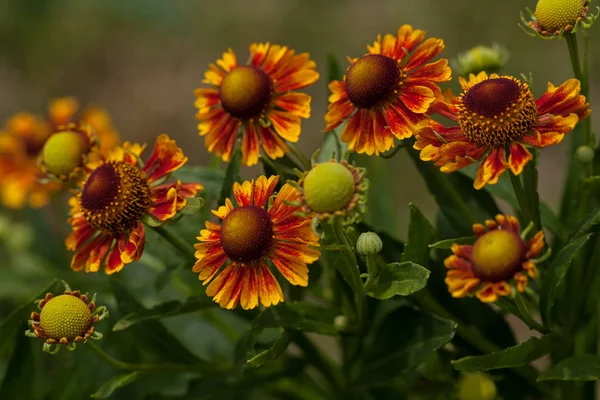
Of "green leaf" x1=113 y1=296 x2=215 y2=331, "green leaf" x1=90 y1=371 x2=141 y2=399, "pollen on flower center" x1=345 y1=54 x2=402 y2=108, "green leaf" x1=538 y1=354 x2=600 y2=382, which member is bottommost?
"green leaf" x1=90 y1=371 x2=141 y2=399

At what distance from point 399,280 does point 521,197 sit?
0.17 metres

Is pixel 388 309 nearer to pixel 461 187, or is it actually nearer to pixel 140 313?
pixel 461 187

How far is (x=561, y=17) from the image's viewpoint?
3.31ft

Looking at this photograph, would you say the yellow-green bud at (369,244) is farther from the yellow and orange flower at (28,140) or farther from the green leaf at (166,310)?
the yellow and orange flower at (28,140)

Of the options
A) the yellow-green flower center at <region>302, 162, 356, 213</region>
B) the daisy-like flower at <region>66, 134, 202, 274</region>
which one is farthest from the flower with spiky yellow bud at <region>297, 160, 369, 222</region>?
the daisy-like flower at <region>66, 134, 202, 274</region>

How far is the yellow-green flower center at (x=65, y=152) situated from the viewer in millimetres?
1229

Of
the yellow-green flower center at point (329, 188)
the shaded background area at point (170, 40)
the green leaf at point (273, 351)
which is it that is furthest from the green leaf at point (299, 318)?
the shaded background area at point (170, 40)

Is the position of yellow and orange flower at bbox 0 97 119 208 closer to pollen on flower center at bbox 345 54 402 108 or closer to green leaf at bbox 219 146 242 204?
green leaf at bbox 219 146 242 204

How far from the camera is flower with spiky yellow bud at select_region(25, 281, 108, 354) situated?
0.98m

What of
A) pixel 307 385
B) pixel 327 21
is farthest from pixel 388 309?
pixel 327 21

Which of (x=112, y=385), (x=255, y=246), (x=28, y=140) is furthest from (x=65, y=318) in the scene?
(x=28, y=140)

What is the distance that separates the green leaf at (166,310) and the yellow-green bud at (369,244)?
10.2 inches

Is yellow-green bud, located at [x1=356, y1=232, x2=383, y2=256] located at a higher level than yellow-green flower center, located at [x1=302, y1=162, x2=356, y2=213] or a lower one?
lower

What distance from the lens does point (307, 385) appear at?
1377 millimetres
